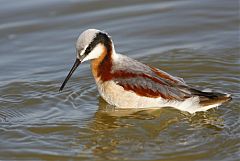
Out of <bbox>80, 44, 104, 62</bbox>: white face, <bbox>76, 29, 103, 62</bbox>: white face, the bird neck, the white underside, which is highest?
<bbox>76, 29, 103, 62</bbox>: white face

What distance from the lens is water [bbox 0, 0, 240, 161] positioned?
8547 millimetres

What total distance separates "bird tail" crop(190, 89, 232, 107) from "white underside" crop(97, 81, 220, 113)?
0.07 meters

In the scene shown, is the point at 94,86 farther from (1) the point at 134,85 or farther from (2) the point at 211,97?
(2) the point at 211,97

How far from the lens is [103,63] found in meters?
10.1

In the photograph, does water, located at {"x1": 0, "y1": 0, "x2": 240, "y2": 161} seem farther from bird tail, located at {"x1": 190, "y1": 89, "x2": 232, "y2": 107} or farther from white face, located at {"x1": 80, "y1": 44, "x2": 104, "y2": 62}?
white face, located at {"x1": 80, "y1": 44, "x2": 104, "y2": 62}

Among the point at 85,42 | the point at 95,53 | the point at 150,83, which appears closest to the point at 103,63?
the point at 95,53

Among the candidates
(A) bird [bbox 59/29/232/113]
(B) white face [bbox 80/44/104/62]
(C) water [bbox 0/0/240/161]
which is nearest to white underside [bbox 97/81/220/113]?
(A) bird [bbox 59/29/232/113]

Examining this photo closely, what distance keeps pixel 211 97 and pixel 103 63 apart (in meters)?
1.84

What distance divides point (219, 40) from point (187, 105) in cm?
294

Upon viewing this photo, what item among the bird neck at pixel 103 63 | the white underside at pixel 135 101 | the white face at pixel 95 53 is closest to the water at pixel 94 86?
the white underside at pixel 135 101

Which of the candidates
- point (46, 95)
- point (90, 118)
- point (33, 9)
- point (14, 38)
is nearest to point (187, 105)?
point (90, 118)

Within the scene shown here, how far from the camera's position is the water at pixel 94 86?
8547mm

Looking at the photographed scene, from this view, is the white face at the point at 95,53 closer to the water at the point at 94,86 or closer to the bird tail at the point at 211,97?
the water at the point at 94,86

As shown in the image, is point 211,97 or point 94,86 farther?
point 94,86
